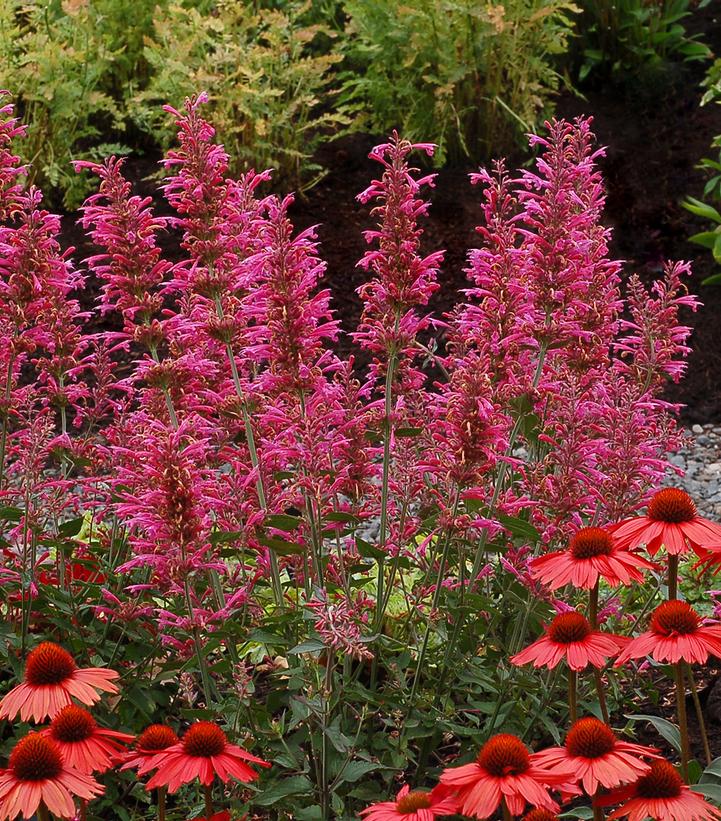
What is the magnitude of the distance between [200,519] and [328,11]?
7574mm

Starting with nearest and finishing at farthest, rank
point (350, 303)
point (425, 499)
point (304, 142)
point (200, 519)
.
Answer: point (200, 519)
point (425, 499)
point (350, 303)
point (304, 142)

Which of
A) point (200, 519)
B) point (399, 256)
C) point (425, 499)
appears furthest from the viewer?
point (425, 499)

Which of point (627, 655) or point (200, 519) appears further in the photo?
point (200, 519)

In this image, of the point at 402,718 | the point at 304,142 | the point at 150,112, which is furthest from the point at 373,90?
the point at 402,718

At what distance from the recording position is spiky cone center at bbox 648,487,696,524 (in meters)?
2.35

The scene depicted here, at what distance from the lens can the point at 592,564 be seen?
2.30 meters

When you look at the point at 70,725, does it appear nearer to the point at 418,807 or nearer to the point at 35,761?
the point at 35,761

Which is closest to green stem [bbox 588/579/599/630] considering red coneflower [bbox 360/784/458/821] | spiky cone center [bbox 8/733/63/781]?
red coneflower [bbox 360/784/458/821]

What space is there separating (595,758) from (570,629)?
0.30m

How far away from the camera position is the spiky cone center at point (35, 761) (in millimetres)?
1989

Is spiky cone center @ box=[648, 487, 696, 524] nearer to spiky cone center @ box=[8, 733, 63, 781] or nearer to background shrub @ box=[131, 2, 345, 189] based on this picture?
spiky cone center @ box=[8, 733, 63, 781]

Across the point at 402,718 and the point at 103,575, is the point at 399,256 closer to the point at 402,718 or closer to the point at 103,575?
the point at 402,718

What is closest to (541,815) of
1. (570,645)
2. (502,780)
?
(502,780)

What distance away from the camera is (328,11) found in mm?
9305
